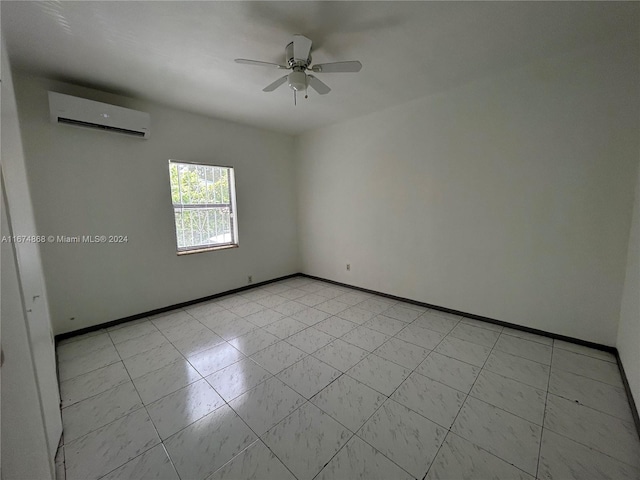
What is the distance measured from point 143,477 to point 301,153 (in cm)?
444

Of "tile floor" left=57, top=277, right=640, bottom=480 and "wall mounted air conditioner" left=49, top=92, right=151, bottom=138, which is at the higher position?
"wall mounted air conditioner" left=49, top=92, right=151, bottom=138

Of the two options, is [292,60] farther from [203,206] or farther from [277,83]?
[203,206]

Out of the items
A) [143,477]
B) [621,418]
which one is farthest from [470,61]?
[143,477]

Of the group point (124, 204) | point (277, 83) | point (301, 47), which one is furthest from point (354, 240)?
point (124, 204)

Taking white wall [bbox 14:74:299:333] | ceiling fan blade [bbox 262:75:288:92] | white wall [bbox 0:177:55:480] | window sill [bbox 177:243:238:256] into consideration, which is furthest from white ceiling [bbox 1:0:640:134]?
window sill [bbox 177:243:238:256]

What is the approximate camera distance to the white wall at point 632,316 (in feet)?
5.57

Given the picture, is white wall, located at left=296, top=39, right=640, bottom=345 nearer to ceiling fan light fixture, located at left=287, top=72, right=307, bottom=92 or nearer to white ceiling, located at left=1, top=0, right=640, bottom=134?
white ceiling, located at left=1, top=0, right=640, bottom=134

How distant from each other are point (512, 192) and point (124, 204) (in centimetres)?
433

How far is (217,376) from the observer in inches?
81.6

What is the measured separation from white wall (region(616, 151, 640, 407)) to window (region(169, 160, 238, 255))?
4.28 meters

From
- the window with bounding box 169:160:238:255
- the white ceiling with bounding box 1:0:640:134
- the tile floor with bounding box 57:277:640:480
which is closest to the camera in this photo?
the tile floor with bounding box 57:277:640:480

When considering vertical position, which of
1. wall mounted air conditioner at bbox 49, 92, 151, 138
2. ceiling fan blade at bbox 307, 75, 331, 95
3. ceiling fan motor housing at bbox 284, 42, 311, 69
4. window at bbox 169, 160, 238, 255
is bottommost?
window at bbox 169, 160, 238, 255

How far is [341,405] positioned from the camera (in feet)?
5.73

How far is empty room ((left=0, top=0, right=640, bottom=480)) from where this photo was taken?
4.67 feet
